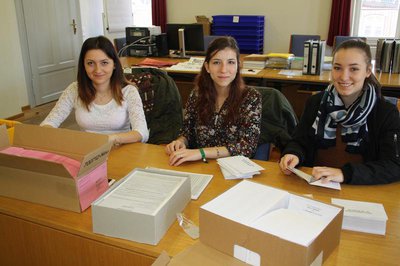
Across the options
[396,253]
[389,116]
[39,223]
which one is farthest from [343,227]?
[39,223]

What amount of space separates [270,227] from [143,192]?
1.54ft

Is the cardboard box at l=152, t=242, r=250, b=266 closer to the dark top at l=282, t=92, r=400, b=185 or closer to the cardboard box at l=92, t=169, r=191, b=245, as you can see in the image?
the cardboard box at l=92, t=169, r=191, b=245

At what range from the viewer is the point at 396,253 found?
40.8 inches

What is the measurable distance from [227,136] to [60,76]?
451 centimetres

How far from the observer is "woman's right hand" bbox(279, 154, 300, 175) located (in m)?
1.50

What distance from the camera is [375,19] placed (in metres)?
5.54

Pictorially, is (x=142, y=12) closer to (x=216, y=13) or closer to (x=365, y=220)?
(x=216, y=13)

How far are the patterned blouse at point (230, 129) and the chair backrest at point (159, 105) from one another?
16.6 inches

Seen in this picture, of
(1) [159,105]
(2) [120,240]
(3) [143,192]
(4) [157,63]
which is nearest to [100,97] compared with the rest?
(1) [159,105]

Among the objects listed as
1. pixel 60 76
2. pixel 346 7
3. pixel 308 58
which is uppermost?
pixel 346 7

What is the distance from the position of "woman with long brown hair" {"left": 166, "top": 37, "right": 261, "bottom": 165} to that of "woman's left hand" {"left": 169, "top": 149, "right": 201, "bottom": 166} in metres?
0.08

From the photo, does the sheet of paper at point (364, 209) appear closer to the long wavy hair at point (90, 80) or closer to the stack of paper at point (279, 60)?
the long wavy hair at point (90, 80)

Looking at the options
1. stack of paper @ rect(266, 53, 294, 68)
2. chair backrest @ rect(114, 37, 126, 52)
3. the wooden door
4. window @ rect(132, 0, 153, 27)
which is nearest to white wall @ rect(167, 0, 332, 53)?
window @ rect(132, 0, 153, 27)

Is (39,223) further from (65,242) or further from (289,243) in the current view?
(289,243)
